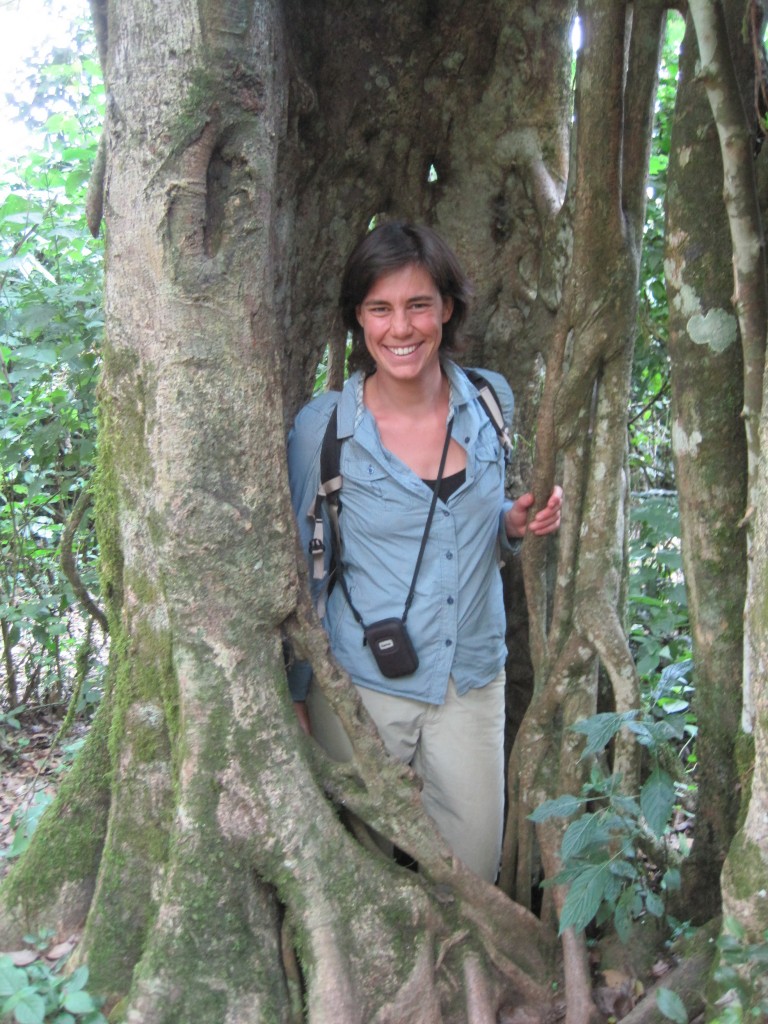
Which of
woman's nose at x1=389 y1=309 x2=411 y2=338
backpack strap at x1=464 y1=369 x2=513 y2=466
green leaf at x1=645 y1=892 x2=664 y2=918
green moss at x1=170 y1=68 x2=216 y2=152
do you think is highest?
green moss at x1=170 y1=68 x2=216 y2=152

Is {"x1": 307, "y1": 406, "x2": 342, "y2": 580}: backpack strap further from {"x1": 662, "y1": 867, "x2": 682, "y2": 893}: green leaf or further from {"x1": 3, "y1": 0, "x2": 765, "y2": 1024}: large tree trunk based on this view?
{"x1": 662, "y1": 867, "x2": 682, "y2": 893}: green leaf

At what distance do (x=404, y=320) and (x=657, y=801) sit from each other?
1451mm

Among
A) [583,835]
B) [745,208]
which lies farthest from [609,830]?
[745,208]

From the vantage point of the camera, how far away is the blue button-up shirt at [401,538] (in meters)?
2.81

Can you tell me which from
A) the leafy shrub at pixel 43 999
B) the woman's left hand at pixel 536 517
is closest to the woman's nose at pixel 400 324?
the woman's left hand at pixel 536 517

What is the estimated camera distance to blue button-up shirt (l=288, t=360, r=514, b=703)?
9.22 ft

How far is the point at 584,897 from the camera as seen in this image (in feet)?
7.60

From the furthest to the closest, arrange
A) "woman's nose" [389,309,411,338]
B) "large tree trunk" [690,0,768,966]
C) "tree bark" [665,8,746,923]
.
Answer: "woman's nose" [389,309,411,338] < "tree bark" [665,8,746,923] < "large tree trunk" [690,0,768,966]

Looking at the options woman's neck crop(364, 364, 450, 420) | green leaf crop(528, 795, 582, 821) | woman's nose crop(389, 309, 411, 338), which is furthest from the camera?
woman's neck crop(364, 364, 450, 420)

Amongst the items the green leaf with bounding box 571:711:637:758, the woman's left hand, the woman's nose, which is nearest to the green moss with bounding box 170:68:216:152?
the woman's nose

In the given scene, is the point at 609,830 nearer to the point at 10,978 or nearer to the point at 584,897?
the point at 584,897

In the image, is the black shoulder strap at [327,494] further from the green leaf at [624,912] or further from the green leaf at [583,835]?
the green leaf at [624,912]

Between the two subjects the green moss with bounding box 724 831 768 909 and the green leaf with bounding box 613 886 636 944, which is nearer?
the green moss with bounding box 724 831 768 909

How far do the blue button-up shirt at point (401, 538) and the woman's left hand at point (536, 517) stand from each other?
0.27 ft
